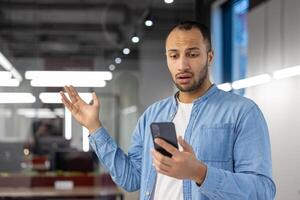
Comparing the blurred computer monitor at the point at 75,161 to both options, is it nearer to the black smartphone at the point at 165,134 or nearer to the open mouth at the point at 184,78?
the open mouth at the point at 184,78

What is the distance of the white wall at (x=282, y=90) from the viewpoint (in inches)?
122

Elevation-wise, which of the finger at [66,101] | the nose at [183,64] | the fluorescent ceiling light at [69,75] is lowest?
the finger at [66,101]

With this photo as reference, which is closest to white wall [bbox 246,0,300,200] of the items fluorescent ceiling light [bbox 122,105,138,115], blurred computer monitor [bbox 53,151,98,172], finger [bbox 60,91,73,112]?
fluorescent ceiling light [bbox 122,105,138,115]

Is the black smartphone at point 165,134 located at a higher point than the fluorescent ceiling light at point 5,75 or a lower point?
lower

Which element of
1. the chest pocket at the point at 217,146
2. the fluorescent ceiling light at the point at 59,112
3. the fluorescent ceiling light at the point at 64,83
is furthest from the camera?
the fluorescent ceiling light at the point at 59,112

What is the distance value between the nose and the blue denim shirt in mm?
143

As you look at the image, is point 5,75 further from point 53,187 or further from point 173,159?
point 173,159

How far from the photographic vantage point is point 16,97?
4.88 meters

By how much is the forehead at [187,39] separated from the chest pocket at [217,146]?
0.88 ft

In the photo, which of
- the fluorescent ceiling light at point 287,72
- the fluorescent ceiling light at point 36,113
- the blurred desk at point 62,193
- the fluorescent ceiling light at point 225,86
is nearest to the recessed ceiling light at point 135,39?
the fluorescent ceiling light at point 225,86

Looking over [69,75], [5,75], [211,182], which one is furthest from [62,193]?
[211,182]

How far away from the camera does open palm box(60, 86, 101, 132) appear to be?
176 centimetres

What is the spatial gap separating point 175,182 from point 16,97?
3.56 m

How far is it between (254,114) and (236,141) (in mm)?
98
